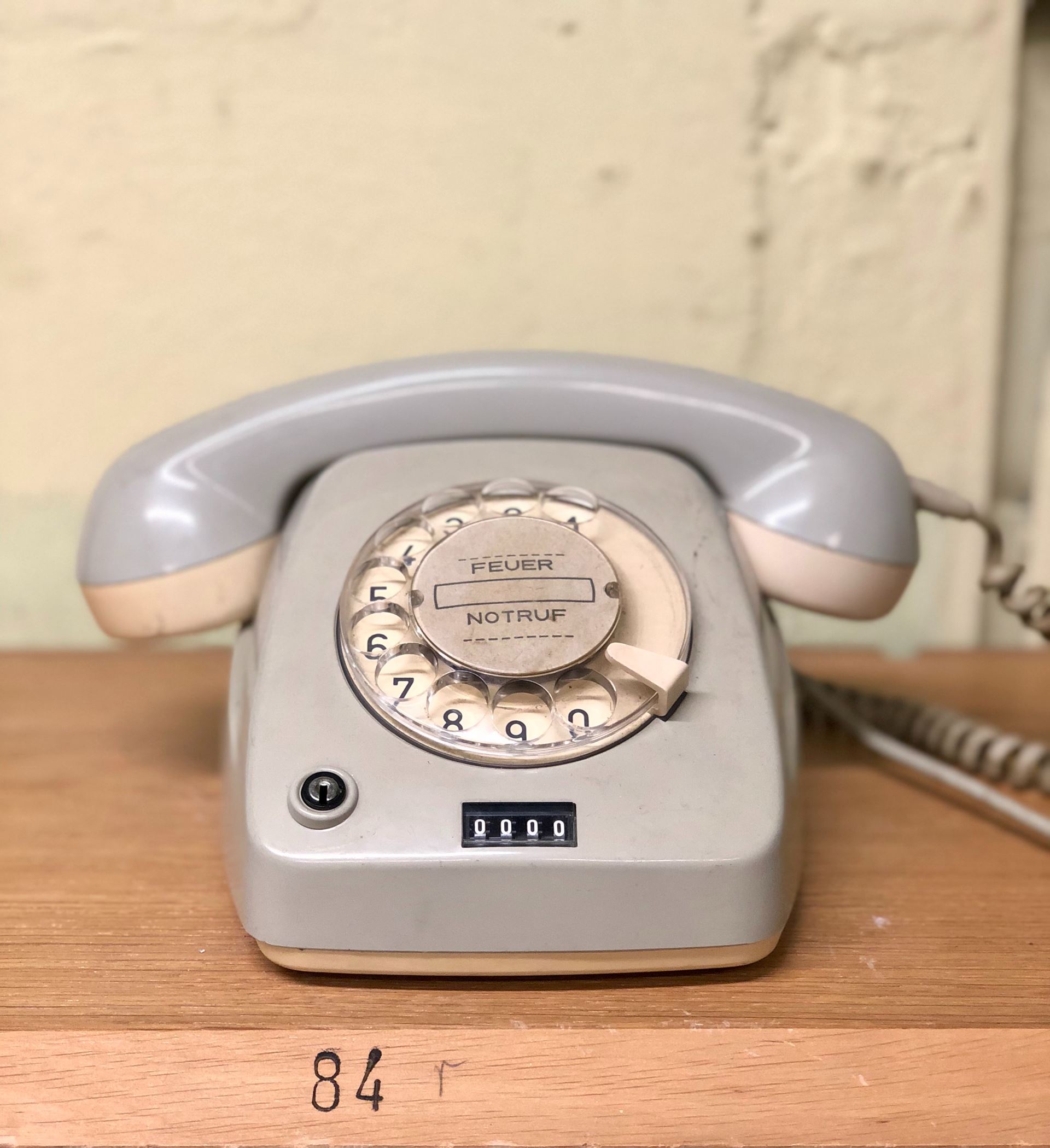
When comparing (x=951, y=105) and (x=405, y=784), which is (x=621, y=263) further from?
(x=405, y=784)

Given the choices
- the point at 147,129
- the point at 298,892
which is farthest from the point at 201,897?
the point at 147,129

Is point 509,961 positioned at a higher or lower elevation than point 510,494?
lower

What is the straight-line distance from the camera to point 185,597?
1.98 ft

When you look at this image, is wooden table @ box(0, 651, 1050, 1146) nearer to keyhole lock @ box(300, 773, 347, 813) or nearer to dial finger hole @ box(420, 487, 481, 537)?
keyhole lock @ box(300, 773, 347, 813)

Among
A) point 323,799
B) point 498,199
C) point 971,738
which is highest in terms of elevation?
point 498,199

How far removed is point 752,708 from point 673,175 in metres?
0.49

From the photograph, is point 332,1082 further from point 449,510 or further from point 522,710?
point 449,510

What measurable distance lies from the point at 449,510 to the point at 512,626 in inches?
4.3

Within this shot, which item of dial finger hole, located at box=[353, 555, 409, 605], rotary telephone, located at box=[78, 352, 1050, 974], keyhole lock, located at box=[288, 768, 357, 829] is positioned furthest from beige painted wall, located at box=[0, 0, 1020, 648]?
keyhole lock, located at box=[288, 768, 357, 829]

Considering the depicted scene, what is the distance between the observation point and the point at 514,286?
0.85 meters

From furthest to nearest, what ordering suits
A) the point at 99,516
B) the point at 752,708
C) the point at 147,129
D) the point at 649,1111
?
the point at 147,129
the point at 99,516
the point at 752,708
the point at 649,1111

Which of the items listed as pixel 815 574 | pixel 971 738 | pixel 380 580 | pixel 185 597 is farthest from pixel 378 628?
pixel 971 738

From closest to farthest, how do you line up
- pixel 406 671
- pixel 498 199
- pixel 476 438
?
pixel 406 671 < pixel 476 438 < pixel 498 199

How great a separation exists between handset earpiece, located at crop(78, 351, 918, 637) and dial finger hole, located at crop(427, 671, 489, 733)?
18 centimetres
